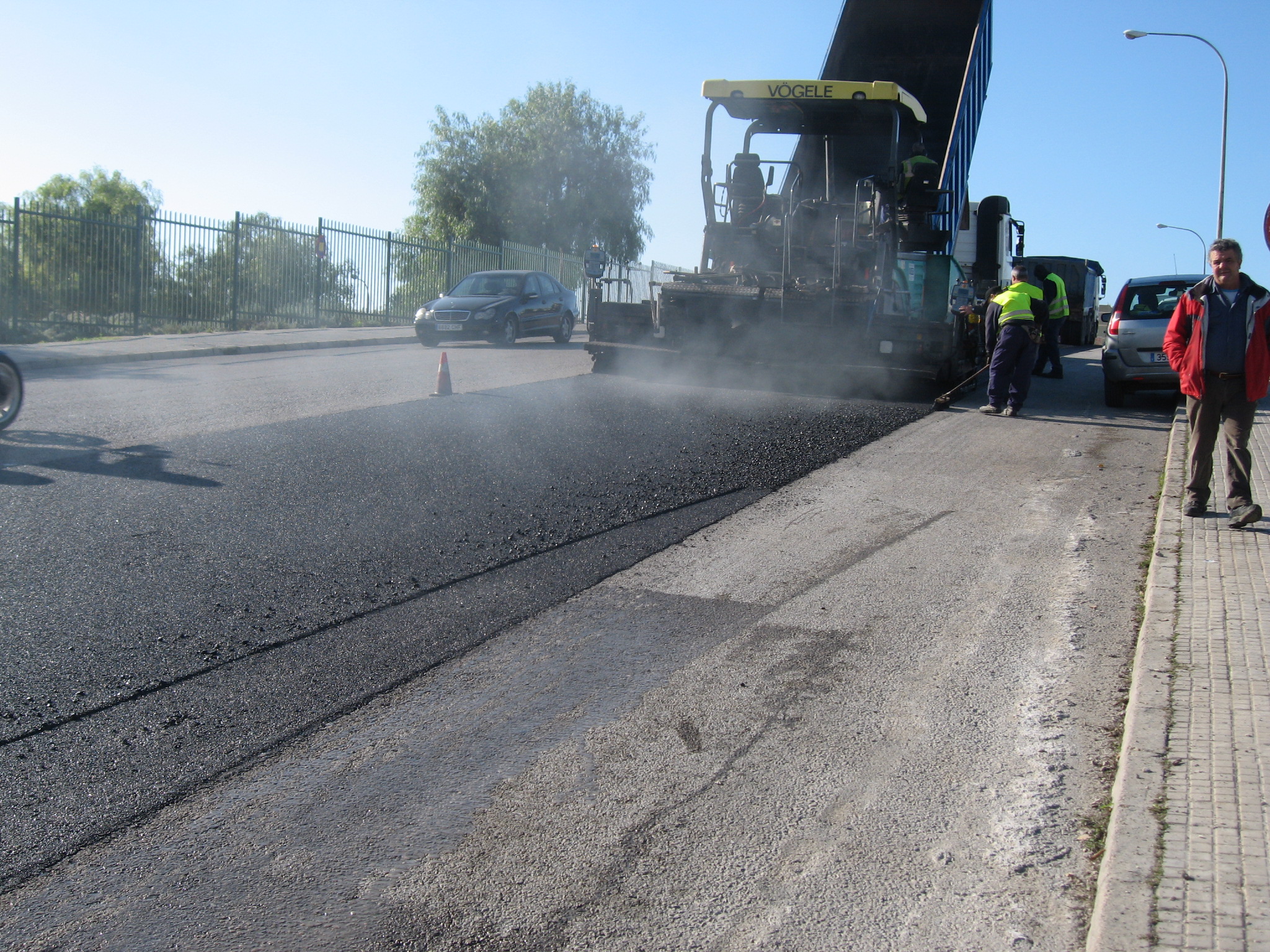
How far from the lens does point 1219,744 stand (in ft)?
11.0

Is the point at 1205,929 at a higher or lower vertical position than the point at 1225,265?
lower

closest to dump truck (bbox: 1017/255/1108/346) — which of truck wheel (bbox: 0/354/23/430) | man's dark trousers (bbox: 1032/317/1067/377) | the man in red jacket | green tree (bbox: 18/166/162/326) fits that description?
man's dark trousers (bbox: 1032/317/1067/377)

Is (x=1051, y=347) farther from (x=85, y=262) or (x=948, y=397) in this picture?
(x=85, y=262)

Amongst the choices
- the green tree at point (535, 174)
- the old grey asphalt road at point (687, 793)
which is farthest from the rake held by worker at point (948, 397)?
the green tree at point (535, 174)

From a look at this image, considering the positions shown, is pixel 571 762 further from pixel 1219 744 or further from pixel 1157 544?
pixel 1157 544

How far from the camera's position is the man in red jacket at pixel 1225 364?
248 inches

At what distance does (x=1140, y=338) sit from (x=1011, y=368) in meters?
1.99

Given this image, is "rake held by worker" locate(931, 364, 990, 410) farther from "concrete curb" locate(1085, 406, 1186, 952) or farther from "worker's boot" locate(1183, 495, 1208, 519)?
"concrete curb" locate(1085, 406, 1186, 952)

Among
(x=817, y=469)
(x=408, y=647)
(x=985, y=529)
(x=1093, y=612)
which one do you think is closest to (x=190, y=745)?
(x=408, y=647)

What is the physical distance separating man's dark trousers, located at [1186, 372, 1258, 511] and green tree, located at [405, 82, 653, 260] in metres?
49.5

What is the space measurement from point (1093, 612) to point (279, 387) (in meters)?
10.1

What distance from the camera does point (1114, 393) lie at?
1333cm

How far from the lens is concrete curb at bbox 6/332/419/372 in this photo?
49.2 ft

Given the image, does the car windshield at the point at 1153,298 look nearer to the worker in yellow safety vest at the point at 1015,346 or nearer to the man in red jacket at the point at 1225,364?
the worker in yellow safety vest at the point at 1015,346
